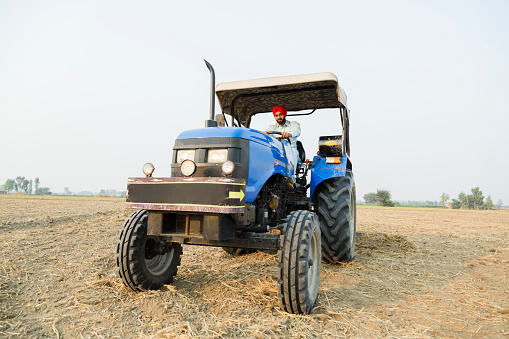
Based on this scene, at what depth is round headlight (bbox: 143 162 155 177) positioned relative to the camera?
325 centimetres

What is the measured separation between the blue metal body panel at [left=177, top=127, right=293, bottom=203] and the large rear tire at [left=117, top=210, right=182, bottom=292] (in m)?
1.05

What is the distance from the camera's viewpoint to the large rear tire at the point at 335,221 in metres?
4.59

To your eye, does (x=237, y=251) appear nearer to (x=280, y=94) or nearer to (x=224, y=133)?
(x=280, y=94)

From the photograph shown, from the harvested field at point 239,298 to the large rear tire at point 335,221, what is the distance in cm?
A: 22

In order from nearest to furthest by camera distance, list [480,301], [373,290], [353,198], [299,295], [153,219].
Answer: [299,295] < [153,219] < [480,301] < [373,290] < [353,198]

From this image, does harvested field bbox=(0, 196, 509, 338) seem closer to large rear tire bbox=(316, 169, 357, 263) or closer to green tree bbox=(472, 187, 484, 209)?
large rear tire bbox=(316, 169, 357, 263)

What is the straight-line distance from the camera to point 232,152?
3088mm

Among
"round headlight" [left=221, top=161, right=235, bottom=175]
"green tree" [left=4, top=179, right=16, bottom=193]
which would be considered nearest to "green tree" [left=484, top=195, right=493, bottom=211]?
"round headlight" [left=221, top=161, right=235, bottom=175]

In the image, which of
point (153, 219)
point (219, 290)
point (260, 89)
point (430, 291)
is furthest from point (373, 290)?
point (260, 89)

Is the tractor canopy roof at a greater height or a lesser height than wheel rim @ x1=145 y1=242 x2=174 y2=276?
greater

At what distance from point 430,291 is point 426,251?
9.14ft

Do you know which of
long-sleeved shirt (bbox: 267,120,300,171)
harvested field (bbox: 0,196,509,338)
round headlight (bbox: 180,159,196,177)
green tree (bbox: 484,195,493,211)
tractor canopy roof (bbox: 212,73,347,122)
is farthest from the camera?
green tree (bbox: 484,195,493,211)

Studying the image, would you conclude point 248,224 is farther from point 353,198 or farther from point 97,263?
point 353,198

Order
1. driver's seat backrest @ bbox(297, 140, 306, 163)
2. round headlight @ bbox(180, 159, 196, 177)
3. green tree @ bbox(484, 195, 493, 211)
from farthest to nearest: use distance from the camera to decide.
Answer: green tree @ bbox(484, 195, 493, 211), driver's seat backrest @ bbox(297, 140, 306, 163), round headlight @ bbox(180, 159, 196, 177)
